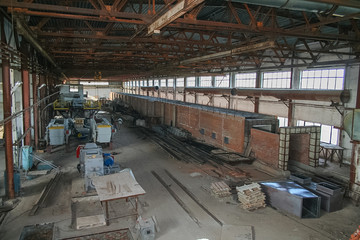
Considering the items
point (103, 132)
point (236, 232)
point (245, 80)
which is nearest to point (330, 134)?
point (245, 80)

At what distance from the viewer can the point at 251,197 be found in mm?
9312

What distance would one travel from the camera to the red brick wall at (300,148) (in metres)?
13.4

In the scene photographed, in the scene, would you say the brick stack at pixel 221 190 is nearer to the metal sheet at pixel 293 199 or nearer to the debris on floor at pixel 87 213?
the metal sheet at pixel 293 199

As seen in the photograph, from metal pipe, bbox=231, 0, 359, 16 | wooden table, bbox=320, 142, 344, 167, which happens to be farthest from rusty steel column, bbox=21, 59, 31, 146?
wooden table, bbox=320, 142, 344, 167

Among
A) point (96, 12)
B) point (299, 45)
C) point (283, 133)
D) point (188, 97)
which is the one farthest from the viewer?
point (188, 97)

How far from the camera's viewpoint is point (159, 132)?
23.5 m

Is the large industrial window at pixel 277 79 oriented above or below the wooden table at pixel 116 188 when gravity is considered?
above

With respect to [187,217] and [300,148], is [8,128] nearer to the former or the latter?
[187,217]

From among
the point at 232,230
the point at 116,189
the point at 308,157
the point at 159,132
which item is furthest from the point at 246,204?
the point at 159,132

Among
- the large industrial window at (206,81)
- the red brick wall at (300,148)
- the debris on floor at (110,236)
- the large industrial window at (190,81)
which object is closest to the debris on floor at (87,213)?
the debris on floor at (110,236)

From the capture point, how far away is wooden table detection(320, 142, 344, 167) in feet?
49.4

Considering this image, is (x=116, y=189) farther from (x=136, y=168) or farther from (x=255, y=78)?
(x=255, y=78)

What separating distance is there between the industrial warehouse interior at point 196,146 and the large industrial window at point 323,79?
0.07 meters

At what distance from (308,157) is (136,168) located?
8.78 metres
